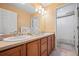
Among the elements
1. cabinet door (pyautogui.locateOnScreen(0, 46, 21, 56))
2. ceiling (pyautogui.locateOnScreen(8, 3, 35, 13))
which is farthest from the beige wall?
cabinet door (pyautogui.locateOnScreen(0, 46, 21, 56))

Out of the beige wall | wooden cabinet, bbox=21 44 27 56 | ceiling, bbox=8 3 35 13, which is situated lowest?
wooden cabinet, bbox=21 44 27 56

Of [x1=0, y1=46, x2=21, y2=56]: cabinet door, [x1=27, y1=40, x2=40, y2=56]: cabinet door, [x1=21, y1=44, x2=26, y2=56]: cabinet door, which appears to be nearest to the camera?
[x1=0, y1=46, x2=21, y2=56]: cabinet door

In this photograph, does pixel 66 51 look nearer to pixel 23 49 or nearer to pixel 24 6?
pixel 23 49

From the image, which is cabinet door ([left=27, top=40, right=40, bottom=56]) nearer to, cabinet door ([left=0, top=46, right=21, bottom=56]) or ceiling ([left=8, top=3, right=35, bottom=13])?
cabinet door ([left=0, top=46, right=21, bottom=56])

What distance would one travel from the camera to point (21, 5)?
1.33m

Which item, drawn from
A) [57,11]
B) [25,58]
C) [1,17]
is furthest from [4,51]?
[57,11]

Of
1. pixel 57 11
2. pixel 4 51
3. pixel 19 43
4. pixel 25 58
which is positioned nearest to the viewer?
pixel 4 51

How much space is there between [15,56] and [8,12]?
1.97ft

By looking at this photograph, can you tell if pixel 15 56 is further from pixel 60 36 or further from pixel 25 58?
pixel 60 36

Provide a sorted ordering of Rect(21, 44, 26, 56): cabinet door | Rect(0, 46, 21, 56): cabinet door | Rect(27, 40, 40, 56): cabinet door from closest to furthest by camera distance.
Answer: Rect(0, 46, 21, 56): cabinet door
Rect(21, 44, 26, 56): cabinet door
Rect(27, 40, 40, 56): cabinet door

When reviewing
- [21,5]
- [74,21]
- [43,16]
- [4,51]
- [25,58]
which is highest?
[21,5]

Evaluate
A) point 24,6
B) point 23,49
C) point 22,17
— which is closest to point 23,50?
point 23,49

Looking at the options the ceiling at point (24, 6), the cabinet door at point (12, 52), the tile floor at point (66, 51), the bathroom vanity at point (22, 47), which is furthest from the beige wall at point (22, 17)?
the tile floor at point (66, 51)

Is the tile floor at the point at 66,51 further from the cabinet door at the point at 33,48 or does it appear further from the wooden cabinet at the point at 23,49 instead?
the wooden cabinet at the point at 23,49
